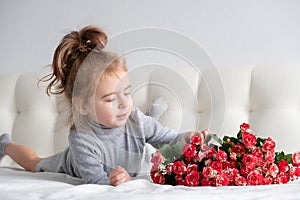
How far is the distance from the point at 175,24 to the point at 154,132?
0.86 meters

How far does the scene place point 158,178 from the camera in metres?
1.30

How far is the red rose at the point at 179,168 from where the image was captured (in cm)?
127

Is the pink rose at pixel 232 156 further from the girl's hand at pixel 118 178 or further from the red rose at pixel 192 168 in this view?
the girl's hand at pixel 118 178

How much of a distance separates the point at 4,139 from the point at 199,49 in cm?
93

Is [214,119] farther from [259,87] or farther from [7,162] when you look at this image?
[7,162]

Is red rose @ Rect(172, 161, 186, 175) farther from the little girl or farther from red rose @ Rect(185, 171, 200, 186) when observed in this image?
the little girl

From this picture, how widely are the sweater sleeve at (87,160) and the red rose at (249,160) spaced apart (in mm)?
397

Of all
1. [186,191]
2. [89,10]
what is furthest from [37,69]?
[186,191]

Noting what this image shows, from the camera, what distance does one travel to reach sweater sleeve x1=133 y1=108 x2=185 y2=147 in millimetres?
1564

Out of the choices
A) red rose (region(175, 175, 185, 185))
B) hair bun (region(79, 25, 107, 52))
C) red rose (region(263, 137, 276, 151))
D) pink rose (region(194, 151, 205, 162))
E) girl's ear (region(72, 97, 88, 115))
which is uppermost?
hair bun (region(79, 25, 107, 52))

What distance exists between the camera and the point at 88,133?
1.50 m

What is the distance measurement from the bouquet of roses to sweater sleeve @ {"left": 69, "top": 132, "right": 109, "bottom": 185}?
0.18 meters

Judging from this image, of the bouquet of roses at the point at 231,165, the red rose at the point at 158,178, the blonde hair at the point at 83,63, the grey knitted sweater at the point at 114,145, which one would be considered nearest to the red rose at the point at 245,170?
the bouquet of roses at the point at 231,165

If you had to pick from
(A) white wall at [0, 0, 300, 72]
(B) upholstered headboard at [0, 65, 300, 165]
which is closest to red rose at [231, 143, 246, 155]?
(B) upholstered headboard at [0, 65, 300, 165]
